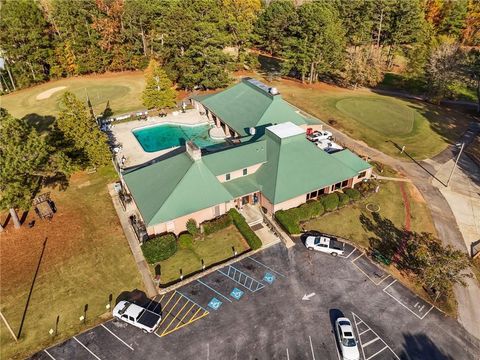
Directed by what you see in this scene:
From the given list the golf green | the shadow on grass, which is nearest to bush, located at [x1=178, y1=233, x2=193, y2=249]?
the shadow on grass

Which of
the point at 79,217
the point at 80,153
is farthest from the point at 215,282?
→ the point at 80,153

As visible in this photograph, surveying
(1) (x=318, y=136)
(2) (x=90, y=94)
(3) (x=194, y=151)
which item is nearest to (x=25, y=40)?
(2) (x=90, y=94)

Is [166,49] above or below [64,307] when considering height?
above

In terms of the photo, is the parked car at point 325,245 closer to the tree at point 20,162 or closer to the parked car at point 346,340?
the parked car at point 346,340

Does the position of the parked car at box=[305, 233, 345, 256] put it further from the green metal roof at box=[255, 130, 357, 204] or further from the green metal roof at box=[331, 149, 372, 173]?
the green metal roof at box=[331, 149, 372, 173]

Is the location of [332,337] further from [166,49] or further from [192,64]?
[166,49]

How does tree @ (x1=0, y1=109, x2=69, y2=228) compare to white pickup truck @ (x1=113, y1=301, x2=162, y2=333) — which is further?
tree @ (x1=0, y1=109, x2=69, y2=228)

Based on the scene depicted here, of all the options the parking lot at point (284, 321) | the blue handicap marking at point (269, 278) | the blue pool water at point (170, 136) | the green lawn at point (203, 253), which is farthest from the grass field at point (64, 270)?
the blue pool water at point (170, 136)
